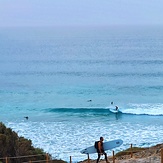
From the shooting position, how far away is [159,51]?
409ft

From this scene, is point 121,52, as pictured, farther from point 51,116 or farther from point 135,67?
point 51,116

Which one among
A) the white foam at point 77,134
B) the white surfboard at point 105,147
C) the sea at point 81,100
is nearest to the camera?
the white surfboard at point 105,147

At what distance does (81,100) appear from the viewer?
58688 mm

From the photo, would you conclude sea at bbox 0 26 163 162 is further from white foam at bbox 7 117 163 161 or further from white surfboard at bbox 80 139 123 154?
white surfboard at bbox 80 139 123 154

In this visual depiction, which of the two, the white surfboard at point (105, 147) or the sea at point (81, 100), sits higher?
the sea at point (81, 100)

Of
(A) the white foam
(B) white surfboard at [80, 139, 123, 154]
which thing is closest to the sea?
(A) the white foam

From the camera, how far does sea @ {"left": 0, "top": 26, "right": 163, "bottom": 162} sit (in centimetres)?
3806

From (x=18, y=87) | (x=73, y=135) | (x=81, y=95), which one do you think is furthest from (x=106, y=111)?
(x=18, y=87)

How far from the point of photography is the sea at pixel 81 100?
38.1 metres

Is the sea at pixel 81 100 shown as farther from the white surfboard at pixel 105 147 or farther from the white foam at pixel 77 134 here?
the white surfboard at pixel 105 147

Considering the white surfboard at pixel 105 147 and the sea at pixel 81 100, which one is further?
the sea at pixel 81 100

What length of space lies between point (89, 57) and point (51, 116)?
2500 inches

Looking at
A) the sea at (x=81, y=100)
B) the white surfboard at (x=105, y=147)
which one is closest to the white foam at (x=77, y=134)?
the sea at (x=81, y=100)

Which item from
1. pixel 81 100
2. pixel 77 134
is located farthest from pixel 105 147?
pixel 81 100
